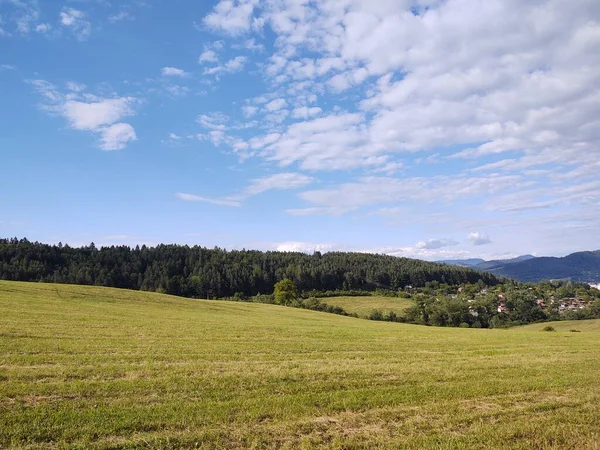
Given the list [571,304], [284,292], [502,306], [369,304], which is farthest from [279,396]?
[571,304]

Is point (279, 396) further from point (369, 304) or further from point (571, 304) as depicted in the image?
point (571, 304)

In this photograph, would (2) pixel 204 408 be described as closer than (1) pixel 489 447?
No

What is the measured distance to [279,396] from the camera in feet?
38.4

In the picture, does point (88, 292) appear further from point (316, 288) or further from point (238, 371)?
point (316, 288)

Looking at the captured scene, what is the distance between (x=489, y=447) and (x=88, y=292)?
54139 millimetres

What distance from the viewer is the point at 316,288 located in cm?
17675

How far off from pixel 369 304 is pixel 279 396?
437 feet

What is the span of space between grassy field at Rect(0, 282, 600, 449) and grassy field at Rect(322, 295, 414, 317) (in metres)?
99.8

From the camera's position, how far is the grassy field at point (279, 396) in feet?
28.5

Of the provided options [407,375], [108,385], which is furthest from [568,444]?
[108,385]

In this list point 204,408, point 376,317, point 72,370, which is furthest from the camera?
point 376,317

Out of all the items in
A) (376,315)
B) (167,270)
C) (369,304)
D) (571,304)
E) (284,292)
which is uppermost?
(167,270)

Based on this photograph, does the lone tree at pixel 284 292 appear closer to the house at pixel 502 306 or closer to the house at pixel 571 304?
the house at pixel 502 306

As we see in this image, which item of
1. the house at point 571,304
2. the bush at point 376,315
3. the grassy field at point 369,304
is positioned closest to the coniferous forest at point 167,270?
the grassy field at point 369,304
